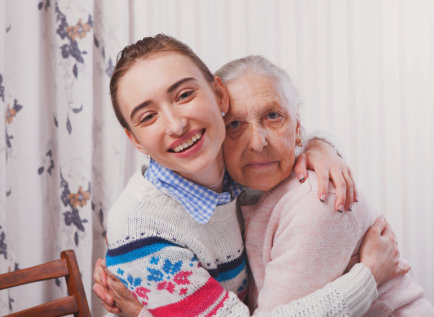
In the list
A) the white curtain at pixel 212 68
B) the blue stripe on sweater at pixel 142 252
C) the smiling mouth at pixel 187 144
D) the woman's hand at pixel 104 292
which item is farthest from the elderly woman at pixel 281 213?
the white curtain at pixel 212 68

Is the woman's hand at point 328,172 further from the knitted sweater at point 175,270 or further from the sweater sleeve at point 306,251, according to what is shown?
the knitted sweater at point 175,270

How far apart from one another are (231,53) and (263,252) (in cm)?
127

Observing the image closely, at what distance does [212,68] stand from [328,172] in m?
1.17

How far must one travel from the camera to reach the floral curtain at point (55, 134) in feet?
6.04

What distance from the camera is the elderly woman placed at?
1.02 meters

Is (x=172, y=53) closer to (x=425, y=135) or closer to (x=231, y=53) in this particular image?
(x=231, y=53)

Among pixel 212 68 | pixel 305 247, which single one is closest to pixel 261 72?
pixel 305 247

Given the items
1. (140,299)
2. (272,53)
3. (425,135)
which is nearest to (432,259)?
(425,135)

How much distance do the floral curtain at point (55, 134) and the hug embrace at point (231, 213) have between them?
32.8 inches

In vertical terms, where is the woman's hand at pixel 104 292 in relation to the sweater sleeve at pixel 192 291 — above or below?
below

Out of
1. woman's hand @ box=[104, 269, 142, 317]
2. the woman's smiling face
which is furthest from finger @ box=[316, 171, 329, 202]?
woman's hand @ box=[104, 269, 142, 317]

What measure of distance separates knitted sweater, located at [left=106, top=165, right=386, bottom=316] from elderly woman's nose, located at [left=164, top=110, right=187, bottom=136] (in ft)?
0.64

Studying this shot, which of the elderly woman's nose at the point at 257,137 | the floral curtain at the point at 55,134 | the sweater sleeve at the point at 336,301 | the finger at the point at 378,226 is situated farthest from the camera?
the floral curtain at the point at 55,134

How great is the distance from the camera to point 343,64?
212cm
